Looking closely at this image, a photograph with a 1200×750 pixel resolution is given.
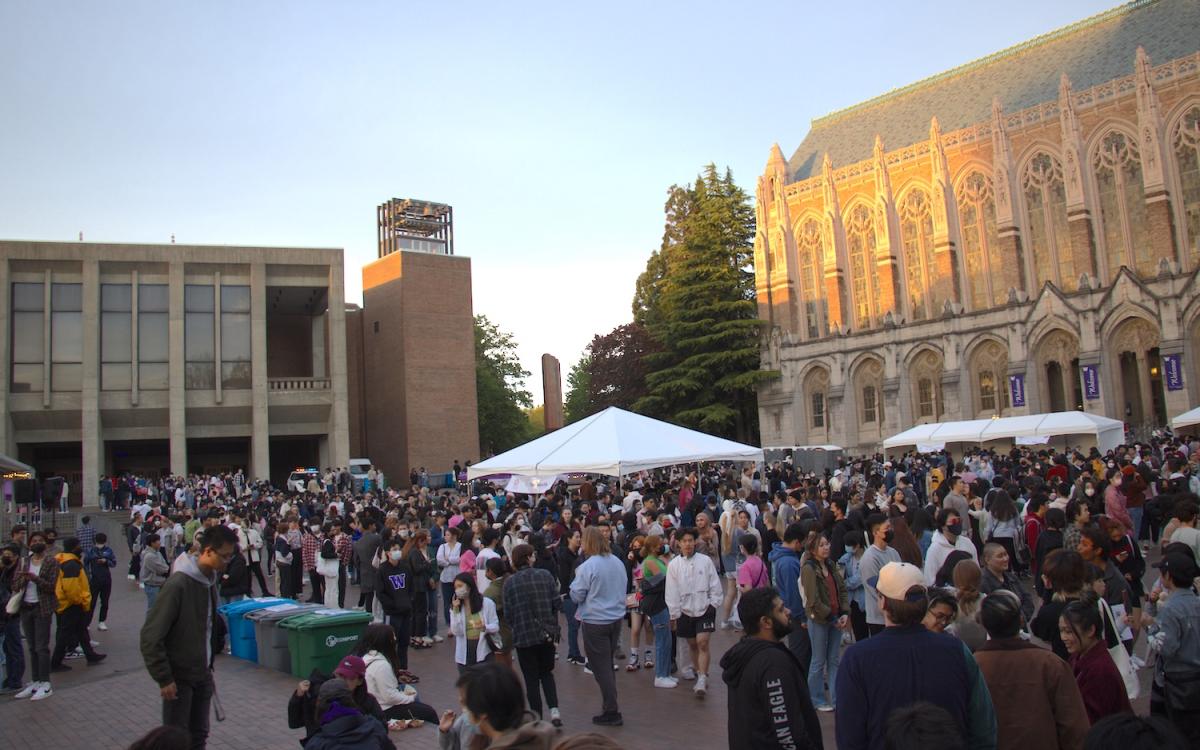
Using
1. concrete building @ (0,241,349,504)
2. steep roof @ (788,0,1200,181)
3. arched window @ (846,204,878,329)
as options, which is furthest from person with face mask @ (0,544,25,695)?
steep roof @ (788,0,1200,181)

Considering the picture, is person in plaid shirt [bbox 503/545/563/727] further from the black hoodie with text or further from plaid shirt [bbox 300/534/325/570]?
plaid shirt [bbox 300/534/325/570]

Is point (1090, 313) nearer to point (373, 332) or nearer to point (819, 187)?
point (819, 187)

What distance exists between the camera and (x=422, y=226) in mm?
60750

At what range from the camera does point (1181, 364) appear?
1490 inches

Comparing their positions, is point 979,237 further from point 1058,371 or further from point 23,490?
point 23,490

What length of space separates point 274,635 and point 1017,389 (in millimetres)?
39145

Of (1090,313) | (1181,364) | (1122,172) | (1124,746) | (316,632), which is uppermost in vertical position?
(1122,172)

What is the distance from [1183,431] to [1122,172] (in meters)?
13.5

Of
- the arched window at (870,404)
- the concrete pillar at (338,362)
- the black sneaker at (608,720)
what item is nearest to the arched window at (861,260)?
the arched window at (870,404)

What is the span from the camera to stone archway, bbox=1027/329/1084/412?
139 feet

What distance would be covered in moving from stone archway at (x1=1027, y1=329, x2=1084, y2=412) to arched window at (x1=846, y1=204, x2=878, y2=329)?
971 cm

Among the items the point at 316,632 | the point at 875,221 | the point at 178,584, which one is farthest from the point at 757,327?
the point at 178,584

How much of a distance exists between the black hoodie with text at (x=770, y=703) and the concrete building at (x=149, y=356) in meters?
41.6

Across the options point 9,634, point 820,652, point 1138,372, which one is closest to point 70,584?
point 9,634
